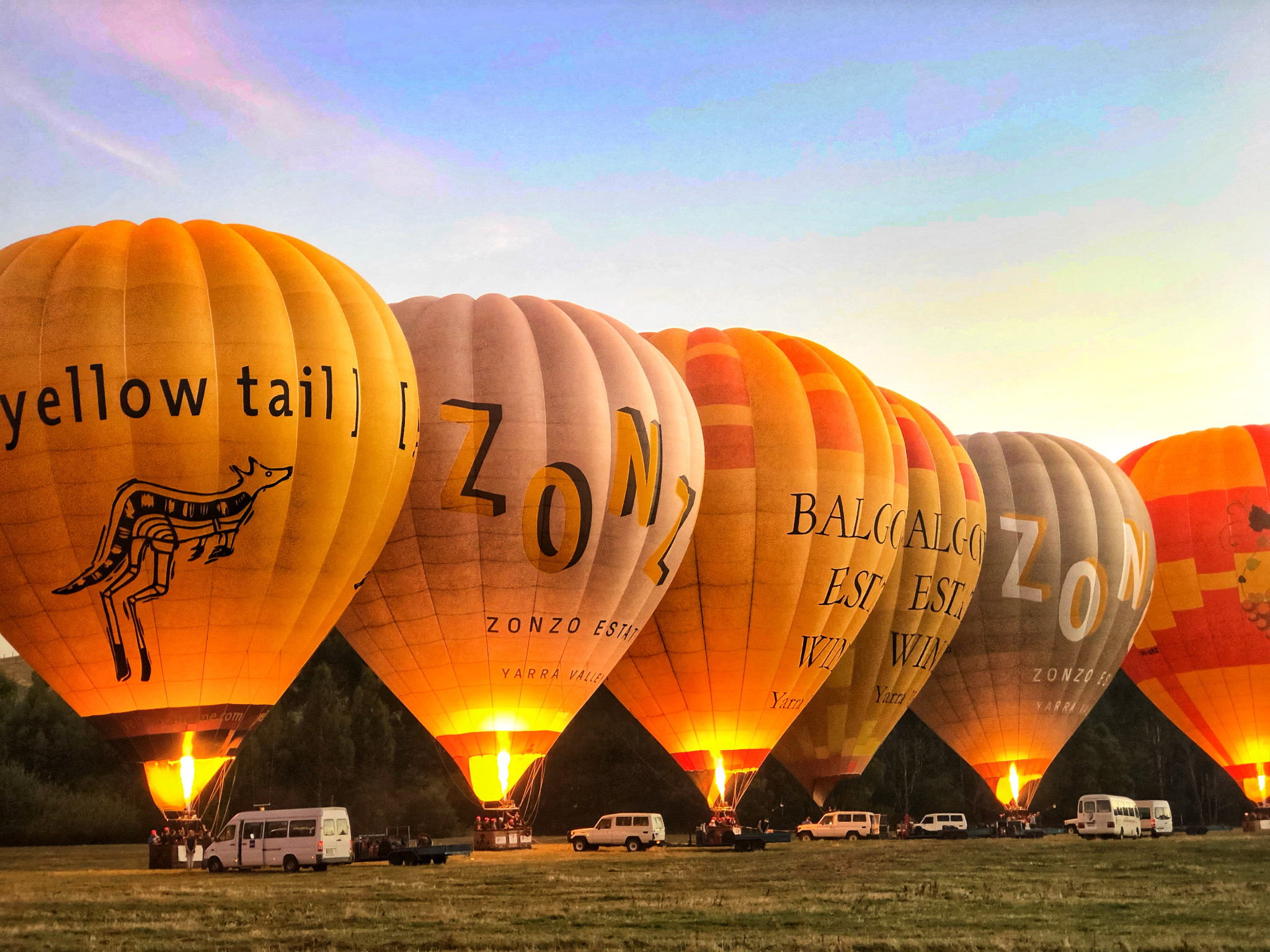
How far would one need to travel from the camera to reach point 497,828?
78.0 feet

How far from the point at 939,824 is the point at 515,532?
15738 millimetres

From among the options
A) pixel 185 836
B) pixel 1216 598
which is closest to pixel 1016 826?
pixel 1216 598

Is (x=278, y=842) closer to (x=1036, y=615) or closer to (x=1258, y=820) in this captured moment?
(x=1036, y=615)

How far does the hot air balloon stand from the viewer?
106ft

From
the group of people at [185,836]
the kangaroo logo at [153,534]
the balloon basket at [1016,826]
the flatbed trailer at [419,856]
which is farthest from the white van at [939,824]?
the kangaroo logo at [153,534]

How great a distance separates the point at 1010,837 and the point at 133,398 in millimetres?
21698

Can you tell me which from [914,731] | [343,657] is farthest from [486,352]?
[914,731]

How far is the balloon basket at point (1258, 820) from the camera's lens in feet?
114

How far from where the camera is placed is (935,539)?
29.9 metres

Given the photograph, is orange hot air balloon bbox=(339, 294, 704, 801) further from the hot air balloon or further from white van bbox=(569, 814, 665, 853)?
the hot air balloon

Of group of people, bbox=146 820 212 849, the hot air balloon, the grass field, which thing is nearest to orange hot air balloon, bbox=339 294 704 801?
the grass field

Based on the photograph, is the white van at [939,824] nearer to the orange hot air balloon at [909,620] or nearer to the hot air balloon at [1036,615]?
the hot air balloon at [1036,615]

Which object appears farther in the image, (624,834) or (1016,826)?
(1016,826)

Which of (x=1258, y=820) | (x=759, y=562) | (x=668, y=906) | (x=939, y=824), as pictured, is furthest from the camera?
(x=1258, y=820)
